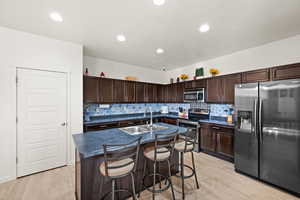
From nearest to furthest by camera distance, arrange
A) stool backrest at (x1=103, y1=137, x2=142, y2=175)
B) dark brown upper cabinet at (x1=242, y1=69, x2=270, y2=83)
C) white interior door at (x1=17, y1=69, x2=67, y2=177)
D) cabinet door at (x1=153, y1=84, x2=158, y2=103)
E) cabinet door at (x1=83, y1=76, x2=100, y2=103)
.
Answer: stool backrest at (x1=103, y1=137, x2=142, y2=175) < white interior door at (x1=17, y1=69, x2=67, y2=177) < dark brown upper cabinet at (x1=242, y1=69, x2=270, y2=83) < cabinet door at (x1=83, y1=76, x2=100, y2=103) < cabinet door at (x1=153, y1=84, x2=158, y2=103)

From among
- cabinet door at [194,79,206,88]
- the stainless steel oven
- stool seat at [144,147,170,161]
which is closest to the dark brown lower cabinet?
the stainless steel oven

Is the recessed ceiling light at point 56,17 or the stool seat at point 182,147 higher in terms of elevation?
the recessed ceiling light at point 56,17

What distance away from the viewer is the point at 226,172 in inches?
108

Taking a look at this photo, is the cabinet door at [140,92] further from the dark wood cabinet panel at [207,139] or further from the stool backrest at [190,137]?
the stool backrest at [190,137]

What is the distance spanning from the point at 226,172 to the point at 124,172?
2361 millimetres

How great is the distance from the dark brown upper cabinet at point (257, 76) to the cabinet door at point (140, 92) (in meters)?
3.02

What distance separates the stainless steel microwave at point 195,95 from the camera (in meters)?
4.00

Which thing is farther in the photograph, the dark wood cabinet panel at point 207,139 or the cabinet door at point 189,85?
the cabinet door at point 189,85

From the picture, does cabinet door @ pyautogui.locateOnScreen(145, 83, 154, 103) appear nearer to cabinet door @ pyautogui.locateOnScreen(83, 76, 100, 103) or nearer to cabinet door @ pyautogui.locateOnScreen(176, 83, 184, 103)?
cabinet door @ pyautogui.locateOnScreen(176, 83, 184, 103)

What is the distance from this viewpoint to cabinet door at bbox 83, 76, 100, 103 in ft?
11.7

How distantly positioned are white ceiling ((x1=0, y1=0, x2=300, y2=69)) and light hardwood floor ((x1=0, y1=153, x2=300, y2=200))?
2.84m

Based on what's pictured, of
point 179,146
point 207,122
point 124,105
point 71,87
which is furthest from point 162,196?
point 124,105

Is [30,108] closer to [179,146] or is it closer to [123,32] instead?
[123,32]

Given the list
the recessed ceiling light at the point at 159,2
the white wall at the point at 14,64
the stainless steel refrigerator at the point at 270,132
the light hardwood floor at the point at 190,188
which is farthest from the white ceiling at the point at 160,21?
the light hardwood floor at the point at 190,188
